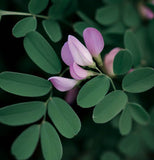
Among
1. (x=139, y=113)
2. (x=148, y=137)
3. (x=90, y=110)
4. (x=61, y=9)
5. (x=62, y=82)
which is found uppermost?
(x=61, y=9)

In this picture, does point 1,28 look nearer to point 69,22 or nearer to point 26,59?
point 26,59

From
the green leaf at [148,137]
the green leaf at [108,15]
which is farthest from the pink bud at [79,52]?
the green leaf at [148,137]

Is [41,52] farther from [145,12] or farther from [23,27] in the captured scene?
[145,12]

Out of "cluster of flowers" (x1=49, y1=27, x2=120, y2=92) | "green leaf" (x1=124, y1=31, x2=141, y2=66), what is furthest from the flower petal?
"green leaf" (x1=124, y1=31, x2=141, y2=66)

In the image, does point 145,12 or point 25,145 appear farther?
point 145,12

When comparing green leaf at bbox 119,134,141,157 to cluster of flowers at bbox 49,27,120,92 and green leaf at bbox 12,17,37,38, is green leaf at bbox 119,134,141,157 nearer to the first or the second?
cluster of flowers at bbox 49,27,120,92

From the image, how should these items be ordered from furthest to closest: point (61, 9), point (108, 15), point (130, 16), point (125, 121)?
1. point (130, 16)
2. point (108, 15)
3. point (61, 9)
4. point (125, 121)

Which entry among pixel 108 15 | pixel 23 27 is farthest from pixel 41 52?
pixel 108 15
